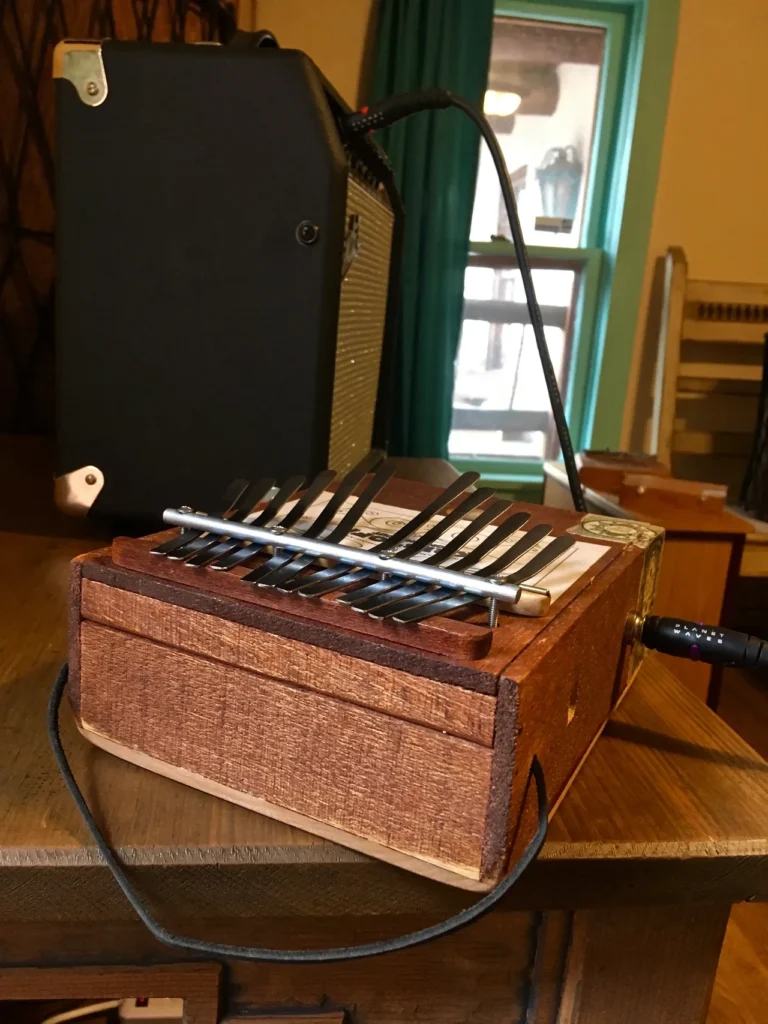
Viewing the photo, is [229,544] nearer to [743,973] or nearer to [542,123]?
[743,973]

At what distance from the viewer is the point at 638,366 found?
6.50 feet

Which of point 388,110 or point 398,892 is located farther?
point 388,110

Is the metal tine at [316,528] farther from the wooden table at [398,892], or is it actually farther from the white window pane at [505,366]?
the white window pane at [505,366]

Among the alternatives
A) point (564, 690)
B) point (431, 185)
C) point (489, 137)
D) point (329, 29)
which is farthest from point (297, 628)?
point (329, 29)

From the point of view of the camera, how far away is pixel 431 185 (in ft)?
5.59

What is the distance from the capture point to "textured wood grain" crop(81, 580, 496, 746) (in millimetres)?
303

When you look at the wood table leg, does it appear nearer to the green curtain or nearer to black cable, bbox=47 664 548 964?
black cable, bbox=47 664 548 964

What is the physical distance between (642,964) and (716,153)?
1881mm

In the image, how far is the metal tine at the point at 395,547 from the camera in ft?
1.13

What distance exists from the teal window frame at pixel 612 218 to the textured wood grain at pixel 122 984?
5.38 feet

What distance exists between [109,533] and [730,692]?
5.16 feet

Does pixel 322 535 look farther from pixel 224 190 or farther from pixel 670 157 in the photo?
pixel 670 157

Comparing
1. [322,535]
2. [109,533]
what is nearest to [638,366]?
[109,533]

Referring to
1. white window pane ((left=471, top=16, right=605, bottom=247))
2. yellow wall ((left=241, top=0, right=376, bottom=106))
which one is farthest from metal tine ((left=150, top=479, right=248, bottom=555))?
white window pane ((left=471, top=16, right=605, bottom=247))
